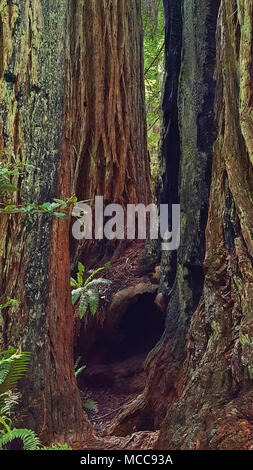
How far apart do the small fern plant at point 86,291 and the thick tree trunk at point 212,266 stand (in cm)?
97

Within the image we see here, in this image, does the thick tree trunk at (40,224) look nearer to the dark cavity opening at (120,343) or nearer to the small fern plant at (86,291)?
the small fern plant at (86,291)

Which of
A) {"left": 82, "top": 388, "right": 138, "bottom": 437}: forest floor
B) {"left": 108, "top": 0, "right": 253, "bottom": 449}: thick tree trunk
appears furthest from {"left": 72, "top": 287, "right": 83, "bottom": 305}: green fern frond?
{"left": 108, "top": 0, "right": 253, "bottom": 449}: thick tree trunk

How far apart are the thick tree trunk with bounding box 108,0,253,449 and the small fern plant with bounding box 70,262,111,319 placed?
97 centimetres

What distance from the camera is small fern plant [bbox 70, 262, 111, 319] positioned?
15.8ft

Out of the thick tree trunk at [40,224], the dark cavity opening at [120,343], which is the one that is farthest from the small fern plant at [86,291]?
the thick tree trunk at [40,224]

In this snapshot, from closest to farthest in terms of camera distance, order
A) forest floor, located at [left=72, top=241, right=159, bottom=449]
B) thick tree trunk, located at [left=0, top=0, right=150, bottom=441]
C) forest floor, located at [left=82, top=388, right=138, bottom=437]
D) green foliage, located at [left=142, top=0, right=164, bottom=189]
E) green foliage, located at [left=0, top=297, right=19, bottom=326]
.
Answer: green foliage, located at [left=0, top=297, right=19, bottom=326] < thick tree trunk, located at [left=0, top=0, right=150, bottom=441] < forest floor, located at [left=82, top=388, right=138, bottom=437] < forest floor, located at [left=72, top=241, right=159, bottom=449] < green foliage, located at [left=142, top=0, right=164, bottom=189]

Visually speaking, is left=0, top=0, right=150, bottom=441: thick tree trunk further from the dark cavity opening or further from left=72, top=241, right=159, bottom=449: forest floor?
the dark cavity opening

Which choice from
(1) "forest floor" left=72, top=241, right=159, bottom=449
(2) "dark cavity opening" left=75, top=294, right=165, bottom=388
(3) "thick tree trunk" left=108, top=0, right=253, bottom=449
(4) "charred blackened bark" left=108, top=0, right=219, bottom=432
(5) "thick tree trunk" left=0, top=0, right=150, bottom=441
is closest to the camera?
(3) "thick tree trunk" left=108, top=0, right=253, bottom=449

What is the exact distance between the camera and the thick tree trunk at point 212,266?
248 centimetres

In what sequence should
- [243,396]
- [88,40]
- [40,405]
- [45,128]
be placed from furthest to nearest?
[88,40], [45,128], [40,405], [243,396]

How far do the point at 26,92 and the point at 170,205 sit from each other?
2.05 meters
